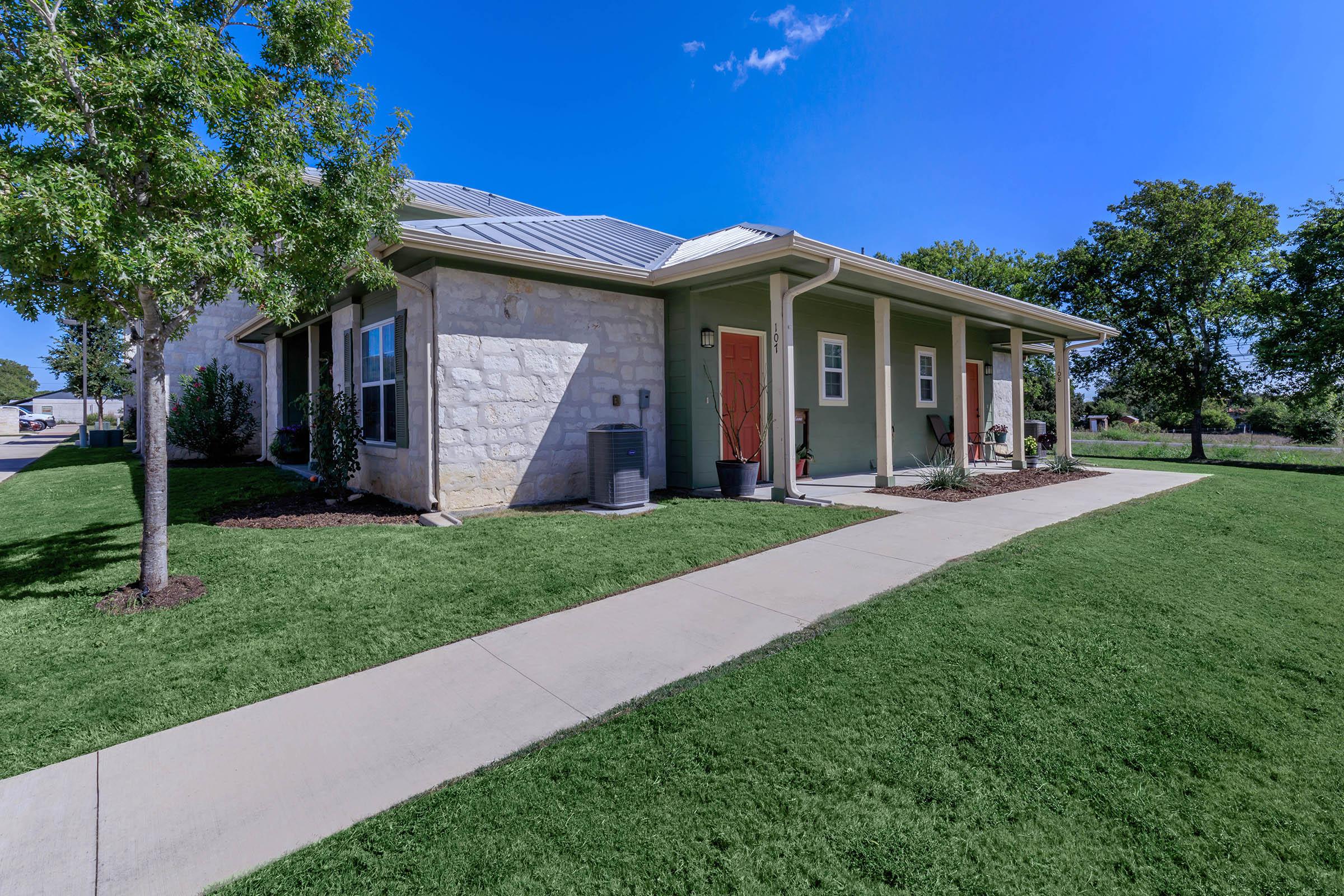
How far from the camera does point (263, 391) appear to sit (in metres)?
14.4

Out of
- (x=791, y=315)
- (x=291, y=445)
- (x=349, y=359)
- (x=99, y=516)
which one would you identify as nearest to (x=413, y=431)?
(x=349, y=359)

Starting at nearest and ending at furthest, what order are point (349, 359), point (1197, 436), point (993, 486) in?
point (349, 359)
point (993, 486)
point (1197, 436)

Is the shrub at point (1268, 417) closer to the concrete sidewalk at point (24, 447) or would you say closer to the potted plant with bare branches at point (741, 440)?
the potted plant with bare branches at point (741, 440)

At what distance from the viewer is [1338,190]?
1608cm

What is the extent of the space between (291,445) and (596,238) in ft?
23.9

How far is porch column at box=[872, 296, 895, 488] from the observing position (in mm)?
8727

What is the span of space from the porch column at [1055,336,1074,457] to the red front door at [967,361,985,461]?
1673mm

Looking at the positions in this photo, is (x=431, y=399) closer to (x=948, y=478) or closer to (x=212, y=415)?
(x=948, y=478)

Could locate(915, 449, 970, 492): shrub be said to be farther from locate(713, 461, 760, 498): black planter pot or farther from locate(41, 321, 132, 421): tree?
locate(41, 321, 132, 421): tree

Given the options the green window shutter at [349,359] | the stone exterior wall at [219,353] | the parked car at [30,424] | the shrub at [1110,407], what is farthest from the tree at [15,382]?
the shrub at [1110,407]

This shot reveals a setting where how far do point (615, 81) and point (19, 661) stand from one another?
552 inches

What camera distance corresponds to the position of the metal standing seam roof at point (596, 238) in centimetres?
769

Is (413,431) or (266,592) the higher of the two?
(413,431)

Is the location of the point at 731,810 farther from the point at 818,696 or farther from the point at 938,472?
the point at 938,472
